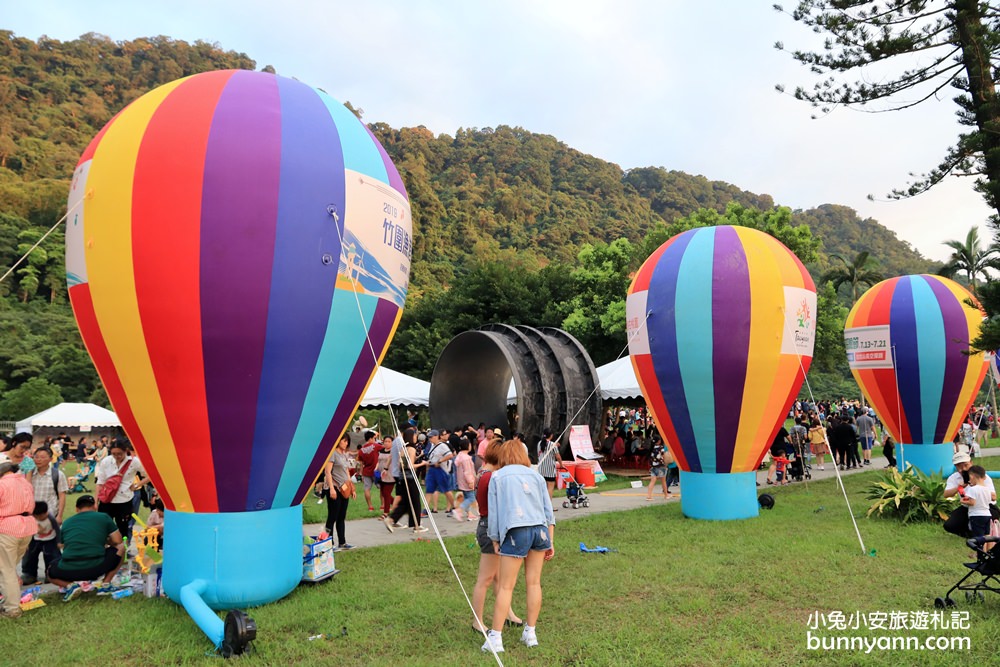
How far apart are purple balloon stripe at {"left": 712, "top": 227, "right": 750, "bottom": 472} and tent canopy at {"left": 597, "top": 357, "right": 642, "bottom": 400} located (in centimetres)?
639

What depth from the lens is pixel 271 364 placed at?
5.73 metres

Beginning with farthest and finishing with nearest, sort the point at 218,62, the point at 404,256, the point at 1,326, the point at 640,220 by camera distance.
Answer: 1. the point at 218,62
2. the point at 640,220
3. the point at 1,326
4. the point at 404,256

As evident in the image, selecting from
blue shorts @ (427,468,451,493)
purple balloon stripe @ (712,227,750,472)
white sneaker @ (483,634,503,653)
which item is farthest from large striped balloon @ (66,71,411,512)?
purple balloon stripe @ (712,227,750,472)

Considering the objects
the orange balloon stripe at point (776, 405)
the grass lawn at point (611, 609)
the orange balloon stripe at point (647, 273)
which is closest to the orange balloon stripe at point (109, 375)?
the grass lawn at point (611, 609)

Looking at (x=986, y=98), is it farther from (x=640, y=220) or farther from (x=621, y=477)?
(x=640, y=220)

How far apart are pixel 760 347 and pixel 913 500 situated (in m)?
2.98

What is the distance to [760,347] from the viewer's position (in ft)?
31.5

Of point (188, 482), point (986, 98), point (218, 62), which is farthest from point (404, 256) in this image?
point (218, 62)

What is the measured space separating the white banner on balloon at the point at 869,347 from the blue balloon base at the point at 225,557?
1143cm

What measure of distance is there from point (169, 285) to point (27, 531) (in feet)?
8.84

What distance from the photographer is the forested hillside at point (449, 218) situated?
103ft

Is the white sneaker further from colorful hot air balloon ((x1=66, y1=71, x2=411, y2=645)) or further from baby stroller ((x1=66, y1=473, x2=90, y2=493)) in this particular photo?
baby stroller ((x1=66, y1=473, x2=90, y2=493))

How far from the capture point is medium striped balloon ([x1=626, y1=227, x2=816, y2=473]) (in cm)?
961

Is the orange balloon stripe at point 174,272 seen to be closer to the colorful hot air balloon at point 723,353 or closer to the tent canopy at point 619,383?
the colorful hot air balloon at point 723,353
